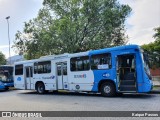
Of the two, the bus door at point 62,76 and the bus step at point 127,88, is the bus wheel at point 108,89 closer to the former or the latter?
the bus step at point 127,88

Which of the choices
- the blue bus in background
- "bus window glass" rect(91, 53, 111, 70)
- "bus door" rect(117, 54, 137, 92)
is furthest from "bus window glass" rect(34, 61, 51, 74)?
"bus door" rect(117, 54, 137, 92)

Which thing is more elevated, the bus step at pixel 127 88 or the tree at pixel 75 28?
the tree at pixel 75 28

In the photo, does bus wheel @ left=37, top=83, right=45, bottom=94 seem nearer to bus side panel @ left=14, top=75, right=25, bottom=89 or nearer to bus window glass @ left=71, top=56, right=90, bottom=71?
bus side panel @ left=14, top=75, right=25, bottom=89

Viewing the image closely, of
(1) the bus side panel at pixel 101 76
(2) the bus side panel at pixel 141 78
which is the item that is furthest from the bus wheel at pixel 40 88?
A: (2) the bus side panel at pixel 141 78

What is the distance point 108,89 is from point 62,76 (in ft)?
13.9

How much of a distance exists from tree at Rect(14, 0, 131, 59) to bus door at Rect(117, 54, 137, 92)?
14.2 meters

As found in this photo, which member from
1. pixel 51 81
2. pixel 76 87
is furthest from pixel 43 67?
pixel 76 87

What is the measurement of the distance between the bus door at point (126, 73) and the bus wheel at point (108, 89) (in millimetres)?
529

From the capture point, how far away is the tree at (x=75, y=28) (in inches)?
1223

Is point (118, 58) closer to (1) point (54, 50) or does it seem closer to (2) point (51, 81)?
(2) point (51, 81)

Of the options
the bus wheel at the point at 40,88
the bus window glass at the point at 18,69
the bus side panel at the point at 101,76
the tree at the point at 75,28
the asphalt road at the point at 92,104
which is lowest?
the asphalt road at the point at 92,104

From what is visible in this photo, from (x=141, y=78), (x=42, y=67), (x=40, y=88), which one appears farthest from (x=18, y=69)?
(x=141, y=78)

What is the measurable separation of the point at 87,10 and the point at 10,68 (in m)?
10.3

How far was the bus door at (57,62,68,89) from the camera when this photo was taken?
65.5 feet
